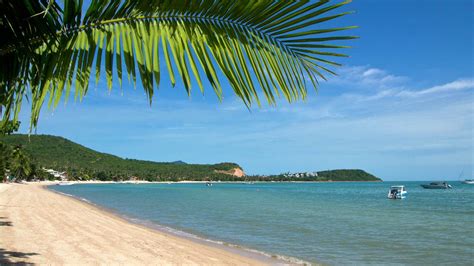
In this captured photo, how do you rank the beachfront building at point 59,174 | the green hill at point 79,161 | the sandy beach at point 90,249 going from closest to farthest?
the sandy beach at point 90,249
the beachfront building at point 59,174
the green hill at point 79,161

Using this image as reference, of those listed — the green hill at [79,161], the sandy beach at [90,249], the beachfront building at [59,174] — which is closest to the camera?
the sandy beach at [90,249]

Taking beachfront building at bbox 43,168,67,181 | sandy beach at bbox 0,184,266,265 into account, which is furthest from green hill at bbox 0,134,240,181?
sandy beach at bbox 0,184,266,265

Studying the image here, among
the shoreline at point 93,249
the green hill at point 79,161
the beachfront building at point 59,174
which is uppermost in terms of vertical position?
the green hill at point 79,161

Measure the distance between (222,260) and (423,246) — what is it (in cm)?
951

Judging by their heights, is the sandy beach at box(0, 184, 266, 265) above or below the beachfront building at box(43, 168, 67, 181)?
below

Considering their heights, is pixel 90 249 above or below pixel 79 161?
below

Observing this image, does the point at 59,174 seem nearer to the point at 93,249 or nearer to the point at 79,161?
the point at 79,161

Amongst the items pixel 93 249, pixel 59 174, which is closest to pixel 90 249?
pixel 93 249

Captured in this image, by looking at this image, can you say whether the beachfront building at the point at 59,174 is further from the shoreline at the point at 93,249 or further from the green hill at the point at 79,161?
the shoreline at the point at 93,249

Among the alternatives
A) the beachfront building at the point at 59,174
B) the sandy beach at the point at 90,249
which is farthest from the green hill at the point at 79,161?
the sandy beach at the point at 90,249

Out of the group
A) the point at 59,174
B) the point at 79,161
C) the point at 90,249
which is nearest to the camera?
the point at 90,249

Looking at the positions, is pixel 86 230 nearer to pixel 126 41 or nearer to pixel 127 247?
pixel 127 247

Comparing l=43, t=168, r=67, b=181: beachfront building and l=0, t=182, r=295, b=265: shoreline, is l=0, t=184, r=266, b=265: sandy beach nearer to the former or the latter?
l=0, t=182, r=295, b=265: shoreline

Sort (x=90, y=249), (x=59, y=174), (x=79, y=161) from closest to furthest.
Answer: (x=90, y=249) → (x=59, y=174) → (x=79, y=161)
